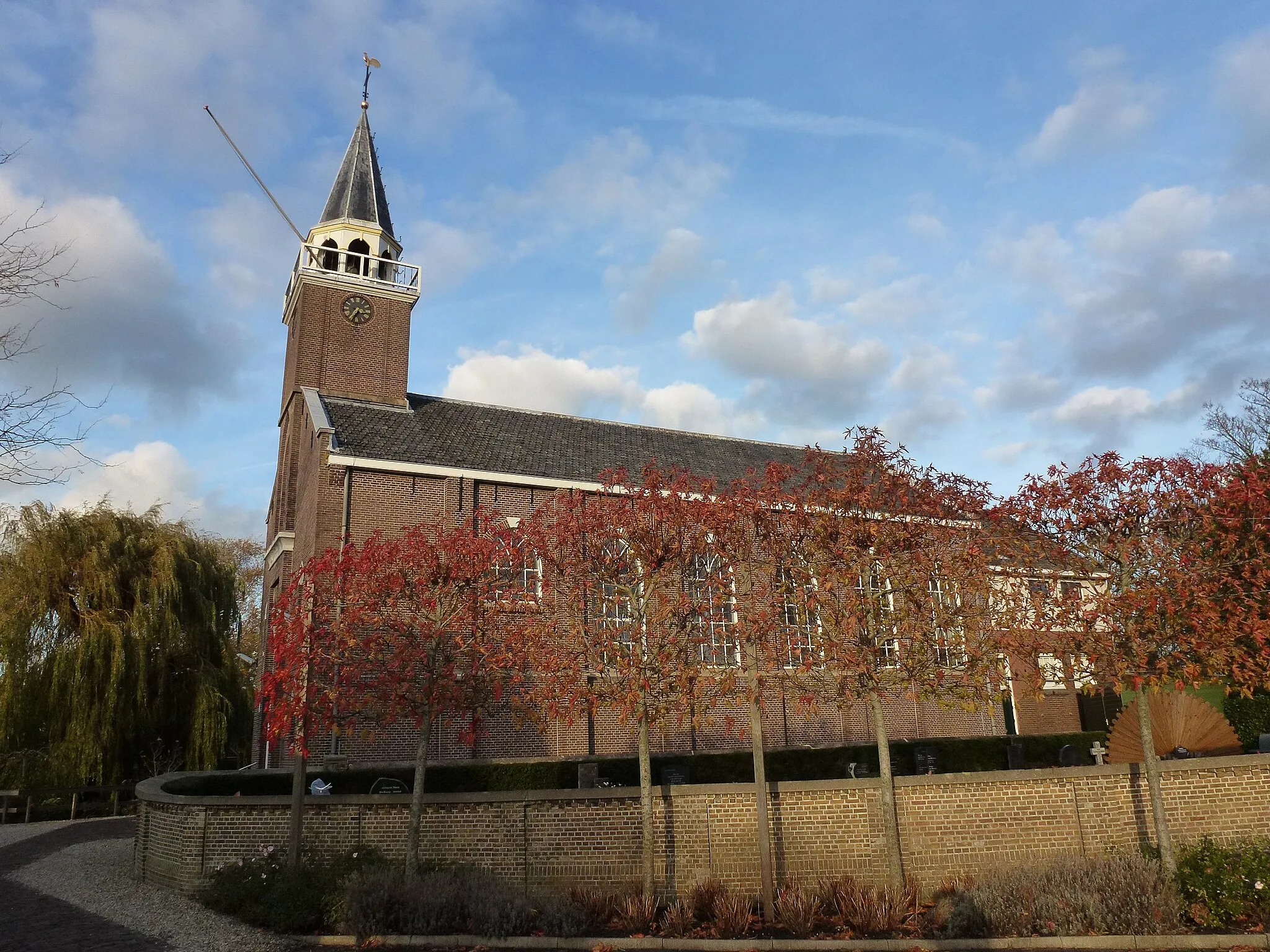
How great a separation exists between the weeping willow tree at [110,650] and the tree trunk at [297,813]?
13.3 metres

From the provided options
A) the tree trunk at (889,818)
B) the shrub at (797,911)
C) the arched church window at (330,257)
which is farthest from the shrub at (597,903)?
the arched church window at (330,257)

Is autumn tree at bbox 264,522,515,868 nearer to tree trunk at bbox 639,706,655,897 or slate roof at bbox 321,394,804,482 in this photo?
tree trunk at bbox 639,706,655,897

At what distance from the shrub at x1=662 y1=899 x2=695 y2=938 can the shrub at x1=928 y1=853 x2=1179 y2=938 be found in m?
3.04

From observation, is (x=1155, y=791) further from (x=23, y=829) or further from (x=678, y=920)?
(x=23, y=829)

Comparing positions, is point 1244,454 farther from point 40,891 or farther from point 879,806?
point 40,891

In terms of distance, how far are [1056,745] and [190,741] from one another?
77.0 feet

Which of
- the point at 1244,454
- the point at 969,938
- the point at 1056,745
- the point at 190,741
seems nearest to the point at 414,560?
the point at 969,938

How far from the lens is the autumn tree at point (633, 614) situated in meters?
13.7

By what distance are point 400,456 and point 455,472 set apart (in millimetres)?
1507

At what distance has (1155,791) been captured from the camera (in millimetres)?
11820

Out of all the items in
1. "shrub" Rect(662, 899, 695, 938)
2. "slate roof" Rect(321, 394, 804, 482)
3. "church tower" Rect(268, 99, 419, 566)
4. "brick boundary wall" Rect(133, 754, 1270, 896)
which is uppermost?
"church tower" Rect(268, 99, 419, 566)

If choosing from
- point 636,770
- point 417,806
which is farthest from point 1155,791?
point 636,770

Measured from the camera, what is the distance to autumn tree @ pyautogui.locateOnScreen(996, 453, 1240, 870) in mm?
12102

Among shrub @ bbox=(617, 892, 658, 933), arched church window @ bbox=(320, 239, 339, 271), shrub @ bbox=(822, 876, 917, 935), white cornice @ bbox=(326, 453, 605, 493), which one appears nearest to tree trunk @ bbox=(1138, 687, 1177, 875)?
shrub @ bbox=(822, 876, 917, 935)
